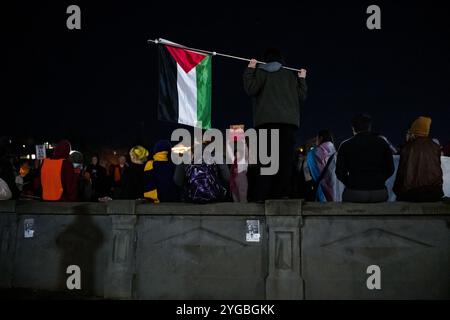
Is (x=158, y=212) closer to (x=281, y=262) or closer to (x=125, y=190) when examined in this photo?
(x=125, y=190)

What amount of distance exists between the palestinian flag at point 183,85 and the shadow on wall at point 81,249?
2.52 metres

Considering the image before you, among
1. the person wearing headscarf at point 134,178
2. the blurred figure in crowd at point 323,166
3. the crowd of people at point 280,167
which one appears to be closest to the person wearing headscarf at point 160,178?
the crowd of people at point 280,167

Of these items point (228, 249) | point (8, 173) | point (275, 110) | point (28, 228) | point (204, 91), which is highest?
point (204, 91)

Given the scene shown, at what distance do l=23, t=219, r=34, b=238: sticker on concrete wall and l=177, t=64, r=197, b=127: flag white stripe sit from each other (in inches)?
125

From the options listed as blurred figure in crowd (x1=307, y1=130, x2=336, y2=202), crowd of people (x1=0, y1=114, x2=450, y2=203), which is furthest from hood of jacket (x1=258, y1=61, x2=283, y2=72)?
blurred figure in crowd (x1=307, y1=130, x2=336, y2=202)

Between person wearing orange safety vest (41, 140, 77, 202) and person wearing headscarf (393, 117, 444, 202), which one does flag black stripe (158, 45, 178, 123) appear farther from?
person wearing headscarf (393, 117, 444, 202)

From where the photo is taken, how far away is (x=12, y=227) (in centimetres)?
802

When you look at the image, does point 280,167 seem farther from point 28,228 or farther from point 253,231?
point 28,228

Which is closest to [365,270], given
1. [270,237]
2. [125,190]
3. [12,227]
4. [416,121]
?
[270,237]

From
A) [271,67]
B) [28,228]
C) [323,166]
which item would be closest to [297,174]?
[323,166]

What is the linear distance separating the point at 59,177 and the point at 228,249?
3.31 meters

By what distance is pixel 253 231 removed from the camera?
284 inches

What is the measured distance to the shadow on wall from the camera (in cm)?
768

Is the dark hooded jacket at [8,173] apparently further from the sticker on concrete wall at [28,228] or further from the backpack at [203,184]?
the backpack at [203,184]
